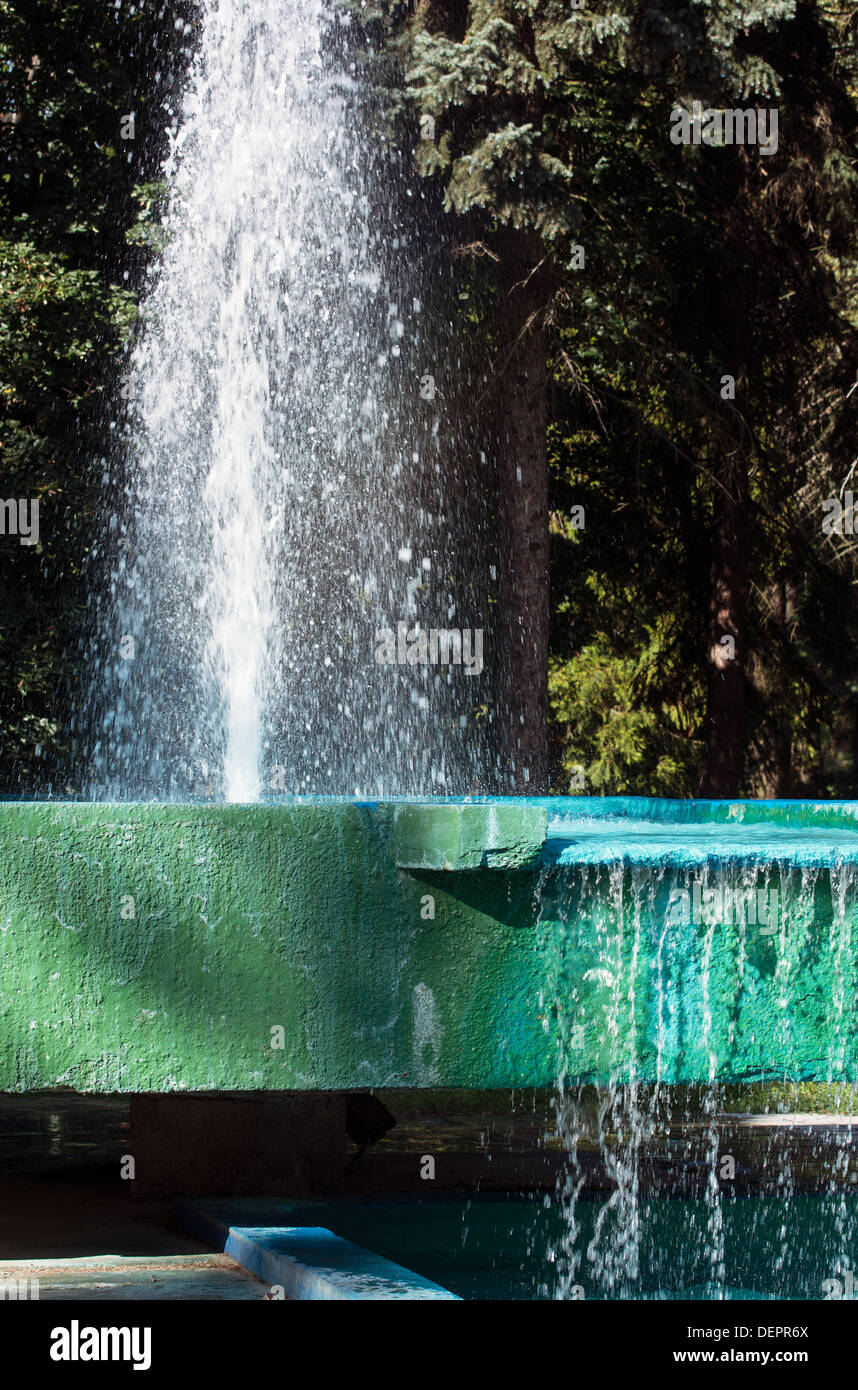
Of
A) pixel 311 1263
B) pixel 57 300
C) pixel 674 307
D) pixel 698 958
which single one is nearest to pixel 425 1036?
pixel 698 958

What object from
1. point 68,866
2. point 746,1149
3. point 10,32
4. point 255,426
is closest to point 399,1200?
point 746,1149

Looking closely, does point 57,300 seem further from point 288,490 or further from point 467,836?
point 467,836

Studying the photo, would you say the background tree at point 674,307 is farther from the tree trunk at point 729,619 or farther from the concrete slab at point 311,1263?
the concrete slab at point 311,1263

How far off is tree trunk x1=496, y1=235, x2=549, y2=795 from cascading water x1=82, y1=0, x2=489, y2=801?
2.28 feet

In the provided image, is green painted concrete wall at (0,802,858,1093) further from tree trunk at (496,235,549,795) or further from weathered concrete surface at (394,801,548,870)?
tree trunk at (496,235,549,795)

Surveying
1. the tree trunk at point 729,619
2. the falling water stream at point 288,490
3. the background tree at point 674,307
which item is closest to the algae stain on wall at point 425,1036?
the falling water stream at point 288,490

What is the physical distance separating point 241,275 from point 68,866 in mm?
6896

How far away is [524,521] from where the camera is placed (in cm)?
1204

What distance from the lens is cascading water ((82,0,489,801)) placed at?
9.98 metres

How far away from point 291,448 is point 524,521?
189 cm

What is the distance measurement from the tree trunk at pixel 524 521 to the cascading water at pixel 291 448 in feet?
2.28

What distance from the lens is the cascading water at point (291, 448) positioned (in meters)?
9.98

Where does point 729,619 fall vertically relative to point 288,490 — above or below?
below

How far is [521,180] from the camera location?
10.6 meters
